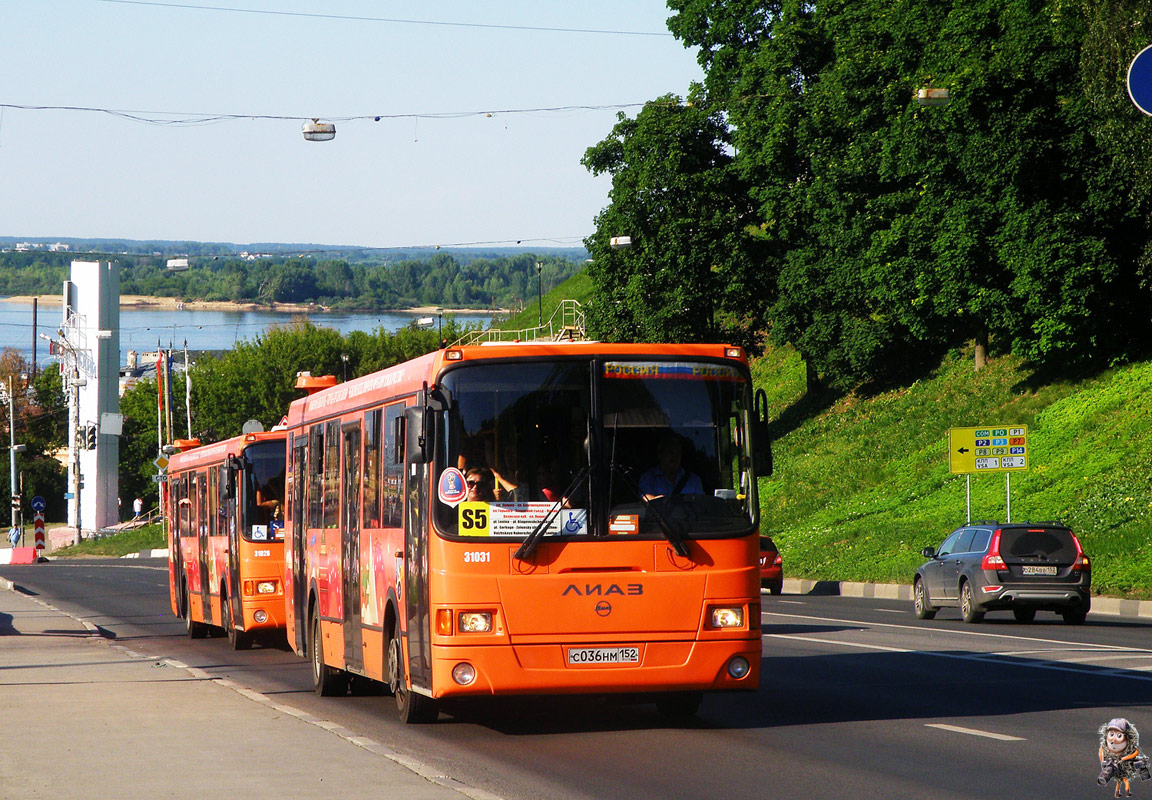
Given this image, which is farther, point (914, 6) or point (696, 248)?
point (696, 248)

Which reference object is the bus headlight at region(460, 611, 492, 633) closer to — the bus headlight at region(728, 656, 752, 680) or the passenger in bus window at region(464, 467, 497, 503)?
the passenger in bus window at region(464, 467, 497, 503)

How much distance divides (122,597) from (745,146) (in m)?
25.9

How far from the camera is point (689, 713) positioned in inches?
508

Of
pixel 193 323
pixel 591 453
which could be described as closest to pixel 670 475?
pixel 591 453

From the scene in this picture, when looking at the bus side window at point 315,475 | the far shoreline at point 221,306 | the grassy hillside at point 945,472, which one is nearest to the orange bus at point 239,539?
the bus side window at point 315,475

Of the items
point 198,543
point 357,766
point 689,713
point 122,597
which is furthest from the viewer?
point 122,597

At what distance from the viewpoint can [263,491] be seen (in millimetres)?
21672

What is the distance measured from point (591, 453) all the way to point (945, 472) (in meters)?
35.9

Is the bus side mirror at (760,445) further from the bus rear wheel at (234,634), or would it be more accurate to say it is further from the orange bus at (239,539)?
the bus rear wheel at (234,634)

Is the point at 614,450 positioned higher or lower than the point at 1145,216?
lower

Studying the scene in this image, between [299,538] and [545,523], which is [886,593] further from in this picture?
[545,523]

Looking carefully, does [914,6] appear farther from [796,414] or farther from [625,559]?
[625,559]

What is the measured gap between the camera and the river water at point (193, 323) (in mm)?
111250

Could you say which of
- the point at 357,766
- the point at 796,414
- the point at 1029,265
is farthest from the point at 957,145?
the point at 357,766
